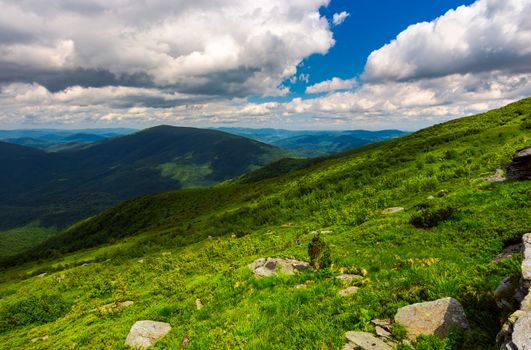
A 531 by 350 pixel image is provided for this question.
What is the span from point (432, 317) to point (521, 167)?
19.5m

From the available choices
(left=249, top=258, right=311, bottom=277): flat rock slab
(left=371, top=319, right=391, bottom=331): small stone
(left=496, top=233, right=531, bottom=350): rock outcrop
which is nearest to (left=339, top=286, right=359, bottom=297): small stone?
(left=371, top=319, right=391, bottom=331): small stone

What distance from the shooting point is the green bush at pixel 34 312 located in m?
19.7

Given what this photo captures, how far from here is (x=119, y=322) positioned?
566 inches

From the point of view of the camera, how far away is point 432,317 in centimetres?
833

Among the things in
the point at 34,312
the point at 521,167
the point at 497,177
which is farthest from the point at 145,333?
the point at 497,177

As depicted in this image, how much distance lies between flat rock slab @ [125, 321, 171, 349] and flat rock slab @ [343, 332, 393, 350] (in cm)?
798

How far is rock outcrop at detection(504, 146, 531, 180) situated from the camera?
20.6 metres

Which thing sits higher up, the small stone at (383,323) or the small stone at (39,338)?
the small stone at (383,323)

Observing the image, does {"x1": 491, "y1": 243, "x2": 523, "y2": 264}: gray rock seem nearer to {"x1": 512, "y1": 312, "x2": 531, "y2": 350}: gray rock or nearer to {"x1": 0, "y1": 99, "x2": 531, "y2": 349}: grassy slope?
{"x1": 0, "y1": 99, "x2": 531, "y2": 349}: grassy slope

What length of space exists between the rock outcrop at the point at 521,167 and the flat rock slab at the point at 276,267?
1727 cm

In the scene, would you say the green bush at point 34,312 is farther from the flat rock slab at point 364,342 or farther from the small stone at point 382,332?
the small stone at point 382,332

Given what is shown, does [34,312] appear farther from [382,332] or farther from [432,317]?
[432,317]

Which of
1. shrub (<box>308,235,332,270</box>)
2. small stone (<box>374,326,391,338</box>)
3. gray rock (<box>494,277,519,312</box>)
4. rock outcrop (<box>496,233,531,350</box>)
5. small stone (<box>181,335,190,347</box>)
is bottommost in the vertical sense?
small stone (<box>181,335,190,347</box>)

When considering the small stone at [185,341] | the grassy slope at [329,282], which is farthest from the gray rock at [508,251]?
the small stone at [185,341]
